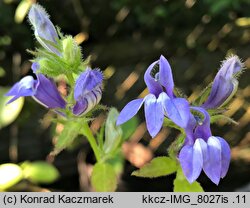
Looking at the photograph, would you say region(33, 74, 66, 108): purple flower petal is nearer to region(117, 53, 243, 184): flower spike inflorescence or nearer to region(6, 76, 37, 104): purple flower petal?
region(6, 76, 37, 104): purple flower petal

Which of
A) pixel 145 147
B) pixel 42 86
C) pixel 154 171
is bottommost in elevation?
pixel 154 171

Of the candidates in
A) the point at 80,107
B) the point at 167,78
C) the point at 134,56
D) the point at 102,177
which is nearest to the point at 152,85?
the point at 167,78

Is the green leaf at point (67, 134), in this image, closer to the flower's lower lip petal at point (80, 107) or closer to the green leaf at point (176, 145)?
the flower's lower lip petal at point (80, 107)

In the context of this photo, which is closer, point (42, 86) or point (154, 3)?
point (42, 86)

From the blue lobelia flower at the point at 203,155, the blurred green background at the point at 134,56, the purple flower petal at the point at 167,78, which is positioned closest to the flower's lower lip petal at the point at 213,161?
the blue lobelia flower at the point at 203,155

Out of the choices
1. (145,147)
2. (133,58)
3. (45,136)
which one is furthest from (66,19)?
(145,147)

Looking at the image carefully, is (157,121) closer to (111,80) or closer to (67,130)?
(67,130)

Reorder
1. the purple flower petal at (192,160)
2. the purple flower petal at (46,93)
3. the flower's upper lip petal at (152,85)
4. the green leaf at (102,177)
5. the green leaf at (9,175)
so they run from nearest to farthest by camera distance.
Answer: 1. the purple flower petal at (192,160)
2. the flower's upper lip petal at (152,85)
3. the purple flower petal at (46,93)
4. the green leaf at (102,177)
5. the green leaf at (9,175)
